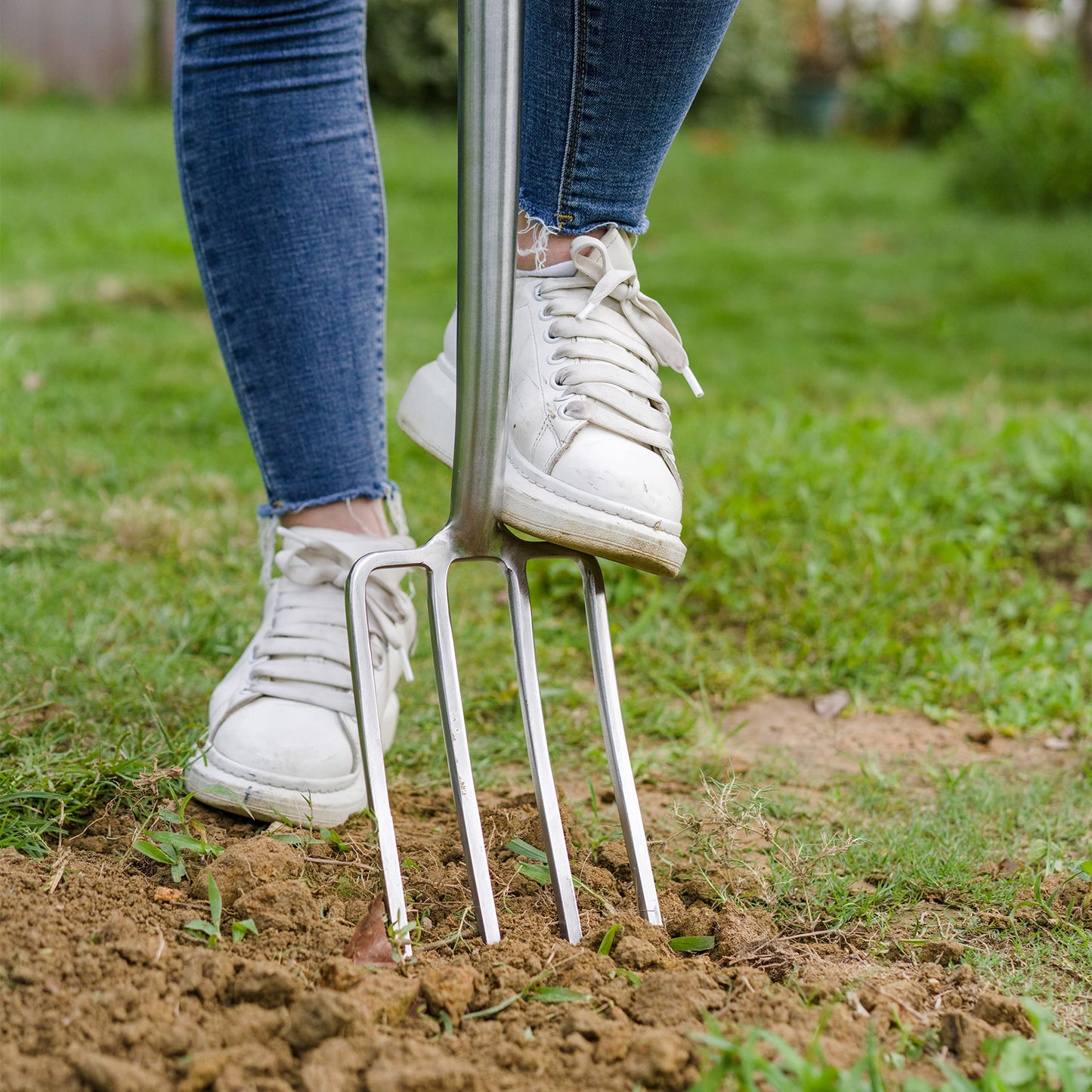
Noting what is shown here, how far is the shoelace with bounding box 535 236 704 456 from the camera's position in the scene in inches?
51.1

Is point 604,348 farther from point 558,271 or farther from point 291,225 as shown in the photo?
point 291,225

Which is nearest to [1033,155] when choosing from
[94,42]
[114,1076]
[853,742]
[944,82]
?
[944,82]

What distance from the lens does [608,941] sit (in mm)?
1145

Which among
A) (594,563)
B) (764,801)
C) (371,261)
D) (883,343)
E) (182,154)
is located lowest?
(883,343)

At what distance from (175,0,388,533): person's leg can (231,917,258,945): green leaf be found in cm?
60

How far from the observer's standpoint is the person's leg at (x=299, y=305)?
4.86 feet

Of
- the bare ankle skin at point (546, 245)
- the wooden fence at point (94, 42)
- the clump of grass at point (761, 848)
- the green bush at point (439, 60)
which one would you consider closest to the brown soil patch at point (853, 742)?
the clump of grass at point (761, 848)

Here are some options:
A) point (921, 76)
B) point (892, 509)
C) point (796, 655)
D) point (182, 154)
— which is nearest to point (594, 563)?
point (182, 154)

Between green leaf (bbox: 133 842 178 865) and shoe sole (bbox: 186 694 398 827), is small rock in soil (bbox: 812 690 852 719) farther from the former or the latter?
green leaf (bbox: 133 842 178 865)

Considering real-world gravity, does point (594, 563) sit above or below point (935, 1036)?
above

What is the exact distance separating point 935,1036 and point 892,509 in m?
1.68

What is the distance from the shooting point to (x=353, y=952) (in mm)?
1119

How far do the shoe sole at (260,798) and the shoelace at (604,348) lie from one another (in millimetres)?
523

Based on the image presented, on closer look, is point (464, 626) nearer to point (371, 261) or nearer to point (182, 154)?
point (371, 261)
